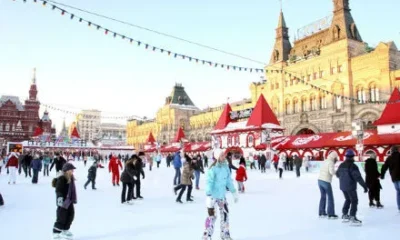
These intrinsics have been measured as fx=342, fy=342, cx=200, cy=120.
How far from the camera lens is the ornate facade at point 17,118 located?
2859 inches

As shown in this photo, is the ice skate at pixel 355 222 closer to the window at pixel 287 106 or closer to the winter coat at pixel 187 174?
the winter coat at pixel 187 174

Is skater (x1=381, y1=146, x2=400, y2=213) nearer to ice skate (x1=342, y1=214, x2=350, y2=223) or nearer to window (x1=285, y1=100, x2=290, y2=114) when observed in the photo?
ice skate (x1=342, y1=214, x2=350, y2=223)

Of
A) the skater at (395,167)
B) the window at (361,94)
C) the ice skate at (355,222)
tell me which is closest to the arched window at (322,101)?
the window at (361,94)

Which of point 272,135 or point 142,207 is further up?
point 272,135

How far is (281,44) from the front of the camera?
152 feet

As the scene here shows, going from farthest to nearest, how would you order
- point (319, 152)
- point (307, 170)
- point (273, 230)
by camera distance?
1. point (319, 152)
2. point (307, 170)
3. point (273, 230)

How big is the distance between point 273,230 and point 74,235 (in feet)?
11.3

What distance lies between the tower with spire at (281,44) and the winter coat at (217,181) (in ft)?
138

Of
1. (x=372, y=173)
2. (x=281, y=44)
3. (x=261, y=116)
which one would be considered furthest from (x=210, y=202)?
(x=281, y=44)

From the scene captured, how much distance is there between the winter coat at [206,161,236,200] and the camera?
513 cm

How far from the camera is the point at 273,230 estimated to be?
6.12 metres

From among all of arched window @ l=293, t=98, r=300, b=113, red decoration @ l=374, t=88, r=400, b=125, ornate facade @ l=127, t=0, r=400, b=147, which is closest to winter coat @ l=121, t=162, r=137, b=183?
Result: ornate facade @ l=127, t=0, r=400, b=147

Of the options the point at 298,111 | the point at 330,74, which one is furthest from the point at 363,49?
the point at 298,111

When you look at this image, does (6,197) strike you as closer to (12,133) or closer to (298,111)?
(298,111)
